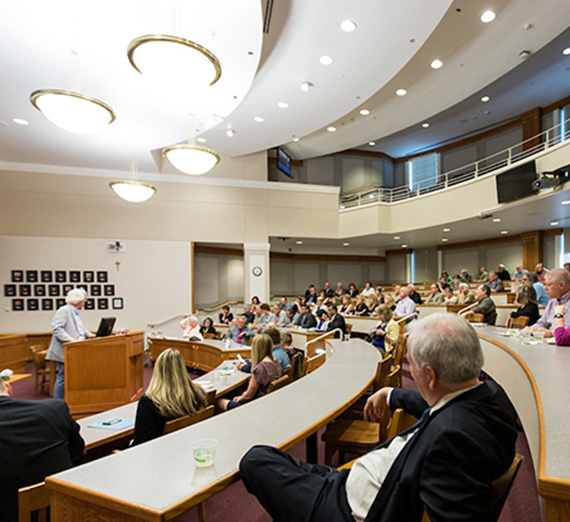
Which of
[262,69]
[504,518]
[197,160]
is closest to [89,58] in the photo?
[197,160]

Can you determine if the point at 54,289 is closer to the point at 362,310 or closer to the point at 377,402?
the point at 362,310

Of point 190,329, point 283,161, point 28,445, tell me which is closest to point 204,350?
point 190,329

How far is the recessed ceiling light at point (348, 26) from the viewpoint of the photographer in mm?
5871

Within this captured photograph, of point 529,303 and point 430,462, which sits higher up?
point 529,303

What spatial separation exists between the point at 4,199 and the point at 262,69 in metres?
8.08

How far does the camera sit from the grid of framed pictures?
974 centimetres

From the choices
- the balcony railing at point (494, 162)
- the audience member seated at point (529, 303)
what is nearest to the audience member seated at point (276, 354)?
the audience member seated at point (529, 303)

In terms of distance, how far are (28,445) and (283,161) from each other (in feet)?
40.2

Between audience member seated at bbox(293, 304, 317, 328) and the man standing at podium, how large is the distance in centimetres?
495

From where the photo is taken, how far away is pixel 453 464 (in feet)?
3.32

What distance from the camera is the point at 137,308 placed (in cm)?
1066

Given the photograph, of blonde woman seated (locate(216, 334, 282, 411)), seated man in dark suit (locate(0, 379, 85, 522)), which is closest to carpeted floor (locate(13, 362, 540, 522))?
blonde woman seated (locate(216, 334, 282, 411))

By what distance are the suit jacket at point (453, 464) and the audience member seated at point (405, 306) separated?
25.7ft

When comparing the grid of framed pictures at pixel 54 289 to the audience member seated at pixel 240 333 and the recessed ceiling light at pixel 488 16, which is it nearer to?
the audience member seated at pixel 240 333
